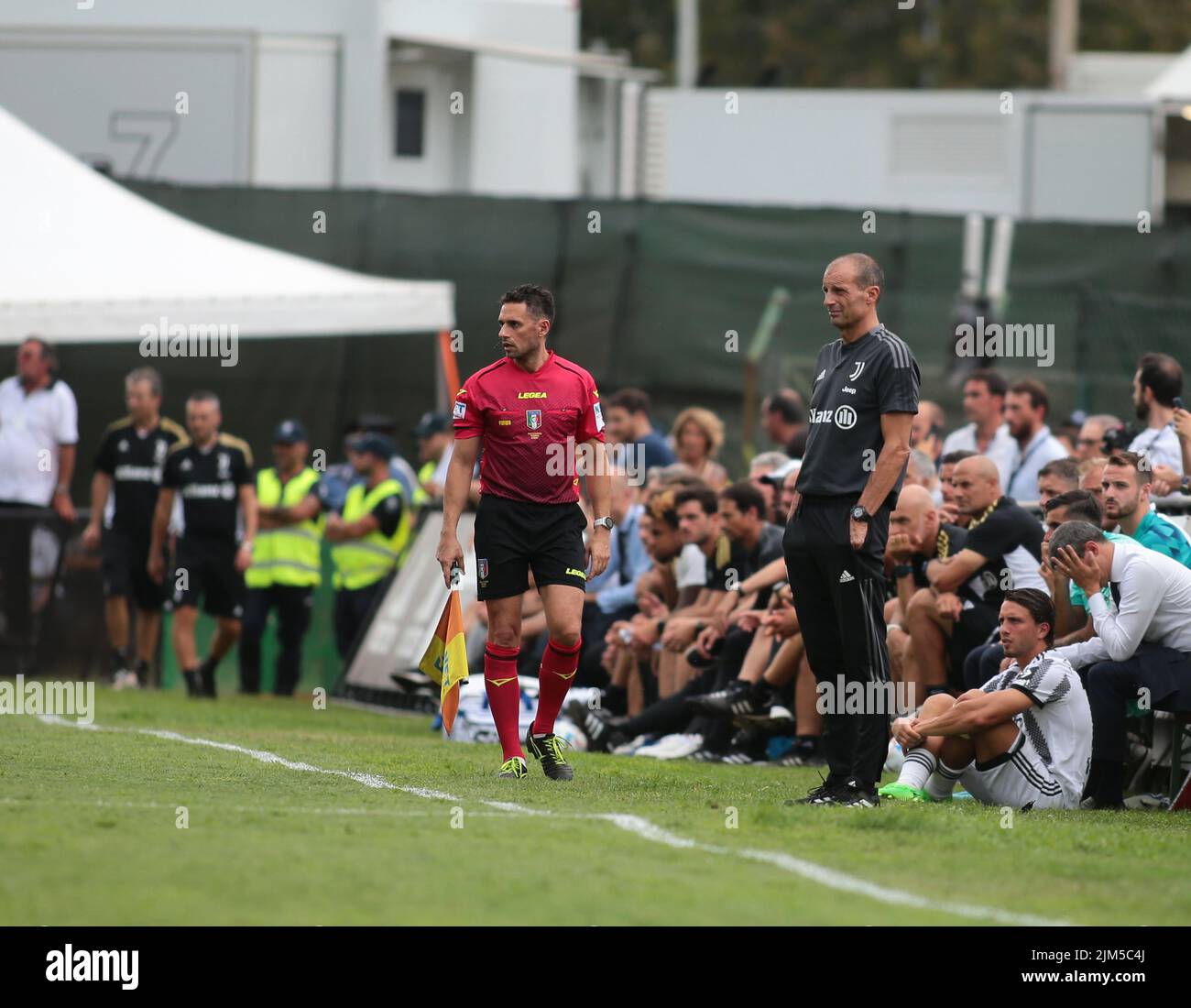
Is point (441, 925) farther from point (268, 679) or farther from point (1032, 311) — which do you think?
point (1032, 311)

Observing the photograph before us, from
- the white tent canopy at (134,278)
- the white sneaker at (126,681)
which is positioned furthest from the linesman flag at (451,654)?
the white tent canopy at (134,278)

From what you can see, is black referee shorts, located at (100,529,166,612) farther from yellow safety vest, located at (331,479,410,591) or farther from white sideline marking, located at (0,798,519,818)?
white sideline marking, located at (0,798,519,818)

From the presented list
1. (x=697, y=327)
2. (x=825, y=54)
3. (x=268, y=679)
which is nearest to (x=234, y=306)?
(x=268, y=679)

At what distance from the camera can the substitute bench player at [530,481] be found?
9.92 meters

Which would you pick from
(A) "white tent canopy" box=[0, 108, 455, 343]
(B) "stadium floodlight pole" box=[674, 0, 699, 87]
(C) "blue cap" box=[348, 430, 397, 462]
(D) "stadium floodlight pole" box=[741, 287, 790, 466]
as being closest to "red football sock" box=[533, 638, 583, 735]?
(C) "blue cap" box=[348, 430, 397, 462]

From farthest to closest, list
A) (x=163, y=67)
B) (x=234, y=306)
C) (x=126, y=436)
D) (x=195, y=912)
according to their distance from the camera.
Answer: (x=163, y=67) → (x=234, y=306) → (x=126, y=436) → (x=195, y=912)

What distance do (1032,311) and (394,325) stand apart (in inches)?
239

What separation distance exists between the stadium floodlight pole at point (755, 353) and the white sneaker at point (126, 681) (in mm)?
6124

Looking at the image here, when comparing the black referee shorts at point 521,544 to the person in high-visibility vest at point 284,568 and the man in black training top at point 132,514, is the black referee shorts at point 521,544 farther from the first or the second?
the man in black training top at point 132,514

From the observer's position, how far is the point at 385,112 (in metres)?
24.4

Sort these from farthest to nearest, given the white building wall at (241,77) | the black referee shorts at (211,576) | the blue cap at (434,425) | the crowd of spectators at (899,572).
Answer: the white building wall at (241,77), the blue cap at (434,425), the black referee shorts at (211,576), the crowd of spectators at (899,572)

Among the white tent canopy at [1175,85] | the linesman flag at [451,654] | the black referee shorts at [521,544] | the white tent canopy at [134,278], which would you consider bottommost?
the linesman flag at [451,654]
